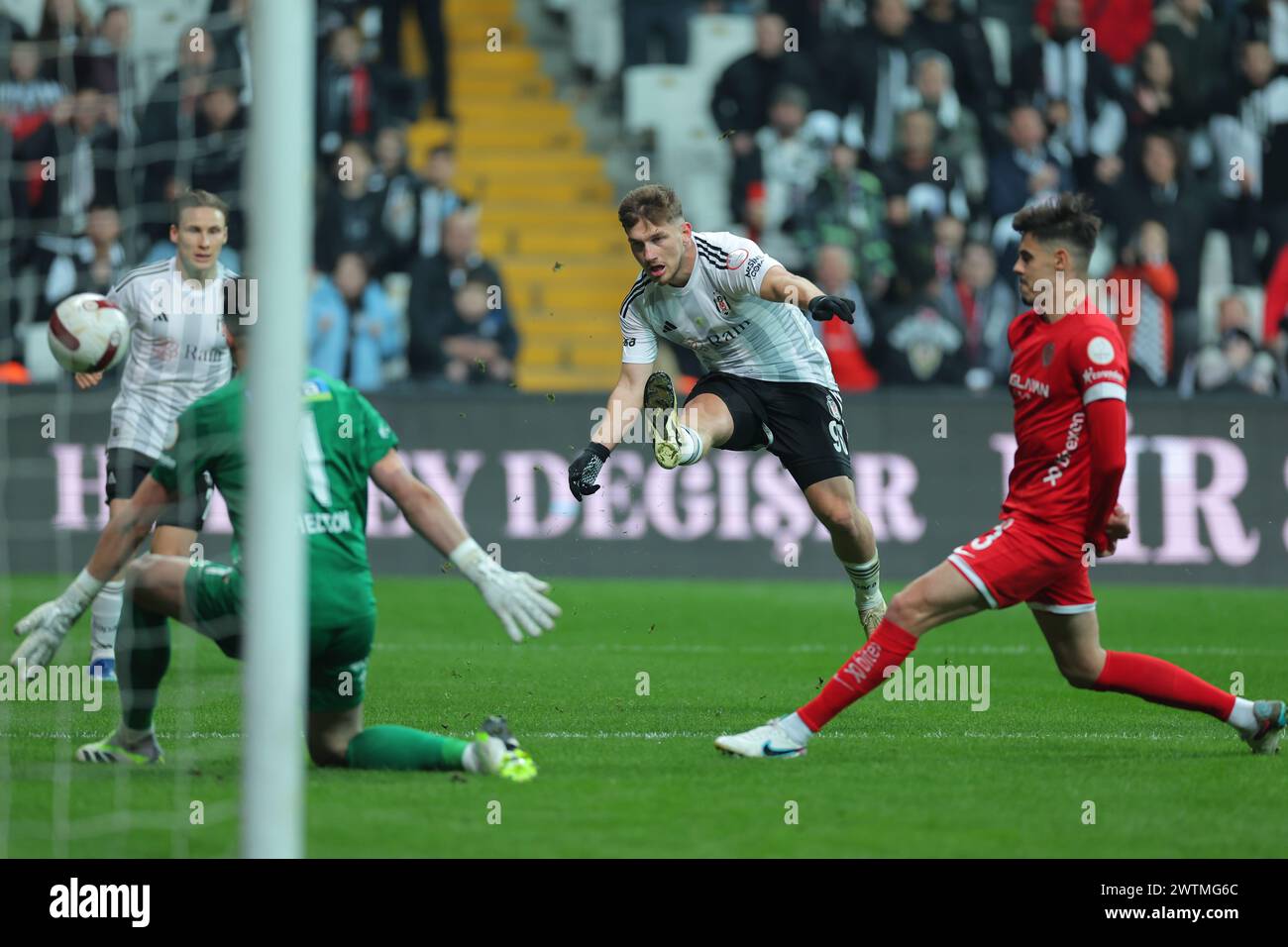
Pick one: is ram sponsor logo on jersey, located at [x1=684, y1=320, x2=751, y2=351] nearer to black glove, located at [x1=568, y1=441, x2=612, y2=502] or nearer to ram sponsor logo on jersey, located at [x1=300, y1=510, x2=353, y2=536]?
black glove, located at [x1=568, y1=441, x2=612, y2=502]

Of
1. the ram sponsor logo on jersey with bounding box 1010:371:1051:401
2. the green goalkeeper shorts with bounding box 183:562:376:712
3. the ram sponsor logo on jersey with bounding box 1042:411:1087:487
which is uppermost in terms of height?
the ram sponsor logo on jersey with bounding box 1010:371:1051:401

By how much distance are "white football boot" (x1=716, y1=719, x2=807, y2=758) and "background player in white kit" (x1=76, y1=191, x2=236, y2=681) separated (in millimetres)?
3378

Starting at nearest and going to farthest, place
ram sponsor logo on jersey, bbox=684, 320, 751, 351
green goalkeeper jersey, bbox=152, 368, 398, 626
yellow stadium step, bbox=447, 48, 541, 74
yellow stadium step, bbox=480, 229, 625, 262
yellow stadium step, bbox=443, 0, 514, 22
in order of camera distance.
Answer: green goalkeeper jersey, bbox=152, 368, 398, 626
ram sponsor logo on jersey, bbox=684, 320, 751, 351
yellow stadium step, bbox=480, 229, 625, 262
yellow stadium step, bbox=447, 48, 541, 74
yellow stadium step, bbox=443, 0, 514, 22

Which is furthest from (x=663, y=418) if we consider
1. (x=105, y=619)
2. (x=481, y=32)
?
(x=481, y=32)

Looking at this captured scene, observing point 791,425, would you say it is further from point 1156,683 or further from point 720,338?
point 1156,683

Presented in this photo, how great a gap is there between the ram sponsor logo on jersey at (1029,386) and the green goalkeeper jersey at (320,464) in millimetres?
2367

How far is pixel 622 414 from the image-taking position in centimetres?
856

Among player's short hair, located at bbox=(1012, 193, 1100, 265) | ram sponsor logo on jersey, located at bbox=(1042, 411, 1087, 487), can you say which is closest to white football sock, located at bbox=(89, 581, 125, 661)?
ram sponsor logo on jersey, located at bbox=(1042, 411, 1087, 487)

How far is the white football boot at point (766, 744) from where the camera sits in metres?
7.01

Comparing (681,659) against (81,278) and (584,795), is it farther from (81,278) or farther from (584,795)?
(81,278)

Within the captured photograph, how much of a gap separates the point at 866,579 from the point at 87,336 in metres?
3.86

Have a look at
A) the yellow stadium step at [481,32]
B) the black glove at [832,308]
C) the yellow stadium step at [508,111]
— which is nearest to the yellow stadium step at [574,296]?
the yellow stadium step at [508,111]

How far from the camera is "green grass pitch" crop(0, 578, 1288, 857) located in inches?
219
